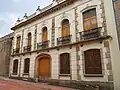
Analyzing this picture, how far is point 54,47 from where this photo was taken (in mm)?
13641

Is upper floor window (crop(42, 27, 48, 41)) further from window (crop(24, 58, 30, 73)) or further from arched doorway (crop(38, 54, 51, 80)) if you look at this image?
window (crop(24, 58, 30, 73))

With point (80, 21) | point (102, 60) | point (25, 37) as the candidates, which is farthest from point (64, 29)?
point (25, 37)

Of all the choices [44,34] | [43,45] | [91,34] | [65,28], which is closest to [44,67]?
[43,45]

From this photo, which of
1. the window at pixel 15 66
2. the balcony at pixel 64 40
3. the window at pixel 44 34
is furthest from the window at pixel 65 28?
the window at pixel 15 66

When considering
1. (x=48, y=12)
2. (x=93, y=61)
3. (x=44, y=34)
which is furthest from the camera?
(x=44, y=34)

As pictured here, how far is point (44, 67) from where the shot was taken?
14664mm

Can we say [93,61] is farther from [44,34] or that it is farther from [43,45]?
[44,34]

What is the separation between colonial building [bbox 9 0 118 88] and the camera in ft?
34.8

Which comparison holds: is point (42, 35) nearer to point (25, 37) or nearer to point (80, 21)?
point (25, 37)

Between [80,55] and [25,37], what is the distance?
9.07 m

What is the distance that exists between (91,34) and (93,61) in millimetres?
2254

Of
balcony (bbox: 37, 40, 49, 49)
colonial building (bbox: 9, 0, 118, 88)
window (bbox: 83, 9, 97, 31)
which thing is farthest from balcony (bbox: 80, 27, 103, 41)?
balcony (bbox: 37, 40, 49, 49)

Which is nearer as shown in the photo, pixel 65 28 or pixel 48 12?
pixel 65 28

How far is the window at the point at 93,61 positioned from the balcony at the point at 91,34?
3.67 ft
